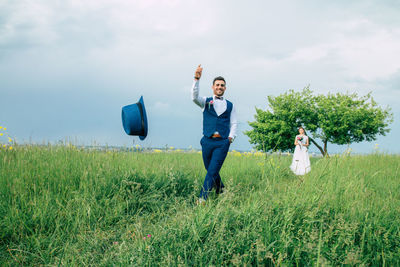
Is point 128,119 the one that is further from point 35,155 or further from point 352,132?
point 352,132

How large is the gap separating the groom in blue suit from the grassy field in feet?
2.12

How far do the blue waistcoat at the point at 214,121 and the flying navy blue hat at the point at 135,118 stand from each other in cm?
115

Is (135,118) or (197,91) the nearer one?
(197,91)

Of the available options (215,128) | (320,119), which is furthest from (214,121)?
(320,119)

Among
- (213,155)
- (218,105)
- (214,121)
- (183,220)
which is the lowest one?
(183,220)

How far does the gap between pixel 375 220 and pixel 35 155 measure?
6.94m

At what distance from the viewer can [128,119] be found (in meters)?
5.46

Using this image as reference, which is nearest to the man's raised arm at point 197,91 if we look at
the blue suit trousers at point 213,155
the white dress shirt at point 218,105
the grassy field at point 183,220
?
the white dress shirt at point 218,105

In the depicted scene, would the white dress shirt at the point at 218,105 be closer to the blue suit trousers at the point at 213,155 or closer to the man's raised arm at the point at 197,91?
the man's raised arm at the point at 197,91

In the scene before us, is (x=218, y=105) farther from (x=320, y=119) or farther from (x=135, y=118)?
(x=320, y=119)

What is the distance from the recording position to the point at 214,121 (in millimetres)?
5402

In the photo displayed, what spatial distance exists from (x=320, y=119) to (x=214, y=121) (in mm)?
24891

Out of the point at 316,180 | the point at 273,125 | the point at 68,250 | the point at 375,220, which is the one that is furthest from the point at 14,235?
the point at 273,125

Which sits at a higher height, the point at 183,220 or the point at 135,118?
the point at 135,118
